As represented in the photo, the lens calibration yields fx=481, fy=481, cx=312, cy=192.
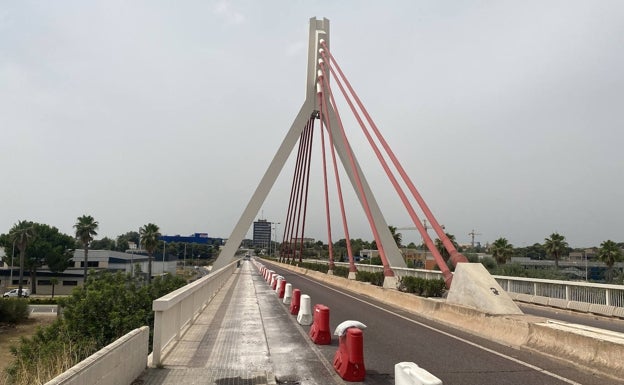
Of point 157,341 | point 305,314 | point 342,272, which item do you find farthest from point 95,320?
point 342,272

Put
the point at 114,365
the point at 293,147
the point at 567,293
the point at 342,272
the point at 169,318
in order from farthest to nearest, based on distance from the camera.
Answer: the point at 293,147, the point at 342,272, the point at 567,293, the point at 169,318, the point at 114,365

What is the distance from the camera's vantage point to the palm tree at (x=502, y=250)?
5667cm

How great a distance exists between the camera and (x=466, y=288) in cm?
1355

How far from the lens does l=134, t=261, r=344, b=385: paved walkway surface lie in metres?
6.79

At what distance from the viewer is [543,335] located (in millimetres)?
9266

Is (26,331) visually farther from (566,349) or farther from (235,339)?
(566,349)

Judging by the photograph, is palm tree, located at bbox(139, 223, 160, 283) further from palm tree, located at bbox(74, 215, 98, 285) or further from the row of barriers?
the row of barriers

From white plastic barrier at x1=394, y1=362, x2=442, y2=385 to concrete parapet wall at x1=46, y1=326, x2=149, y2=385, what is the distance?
303cm

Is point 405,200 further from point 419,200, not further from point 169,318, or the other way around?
point 169,318

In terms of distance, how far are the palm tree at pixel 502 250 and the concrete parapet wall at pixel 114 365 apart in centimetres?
5561

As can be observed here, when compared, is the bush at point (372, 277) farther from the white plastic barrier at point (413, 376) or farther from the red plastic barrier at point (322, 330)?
the white plastic barrier at point (413, 376)

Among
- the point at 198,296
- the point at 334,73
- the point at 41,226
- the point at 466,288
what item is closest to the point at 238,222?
the point at 334,73

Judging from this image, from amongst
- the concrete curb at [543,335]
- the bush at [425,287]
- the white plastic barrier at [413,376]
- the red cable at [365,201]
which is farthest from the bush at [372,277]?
the white plastic barrier at [413,376]

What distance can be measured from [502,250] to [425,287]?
4218 cm
